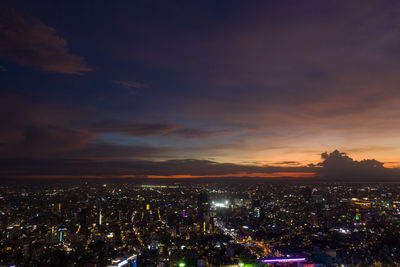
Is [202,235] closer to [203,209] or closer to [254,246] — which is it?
[254,246]

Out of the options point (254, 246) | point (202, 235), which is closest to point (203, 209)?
point (202, 235)

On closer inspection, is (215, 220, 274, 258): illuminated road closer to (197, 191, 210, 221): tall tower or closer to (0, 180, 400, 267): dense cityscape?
(0, 180, 400, 267): dense cityscape

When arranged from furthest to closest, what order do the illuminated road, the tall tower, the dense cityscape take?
the tall tower, the illuminated road, the dense cityscape

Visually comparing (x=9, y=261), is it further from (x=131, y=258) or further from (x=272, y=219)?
(x=272, y=219)

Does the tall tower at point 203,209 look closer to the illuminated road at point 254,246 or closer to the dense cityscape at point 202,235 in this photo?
the dense cityscape at point 202,235

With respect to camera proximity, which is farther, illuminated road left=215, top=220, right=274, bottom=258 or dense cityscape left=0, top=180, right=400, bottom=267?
illuminated road left=215, top=220, right=274, bottom=258

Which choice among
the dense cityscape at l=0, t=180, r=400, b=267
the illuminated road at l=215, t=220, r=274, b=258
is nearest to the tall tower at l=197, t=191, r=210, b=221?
the dense cityscape at l=0, t=180, r=400, b=267

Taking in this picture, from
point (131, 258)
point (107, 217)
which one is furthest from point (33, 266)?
point (107, 217)

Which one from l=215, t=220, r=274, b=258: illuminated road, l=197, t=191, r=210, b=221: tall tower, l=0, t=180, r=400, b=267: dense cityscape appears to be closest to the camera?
l=0, t=180, r=400, b=267: dense cityscape
